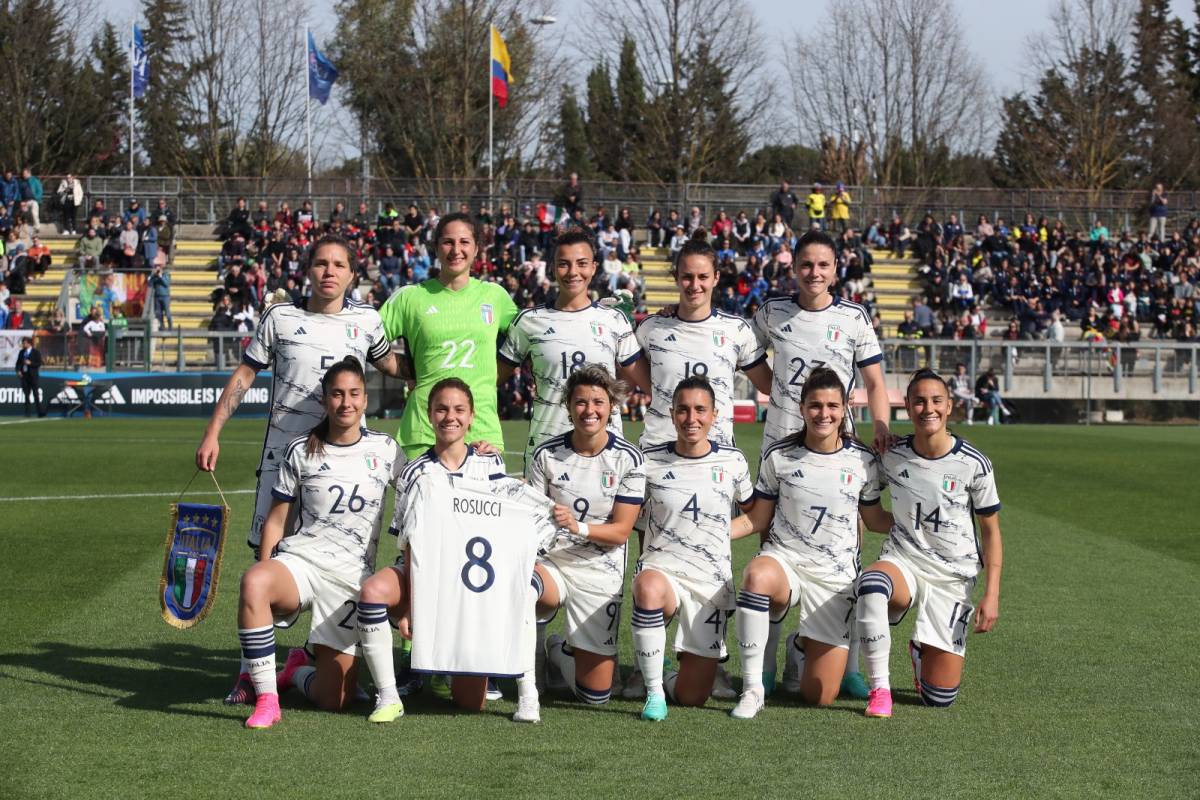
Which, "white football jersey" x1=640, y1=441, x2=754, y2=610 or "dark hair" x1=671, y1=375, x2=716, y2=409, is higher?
"dark hair" x1=671, y1=375, x2=716, y2=409

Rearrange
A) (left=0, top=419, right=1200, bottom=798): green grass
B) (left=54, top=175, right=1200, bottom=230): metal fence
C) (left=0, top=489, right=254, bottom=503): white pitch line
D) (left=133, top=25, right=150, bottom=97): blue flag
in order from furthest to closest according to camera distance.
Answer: (left=133, top=25, right=150, bottom=97): blue flag → (left=54, top=175, right=1200, bottom=230): metal fence → (left=0, top=489, right=254, bottom=503): white pitch line → (left=0, top=419, right=1200, bottom=798): green grass

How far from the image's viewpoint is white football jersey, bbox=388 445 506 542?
19.7ft

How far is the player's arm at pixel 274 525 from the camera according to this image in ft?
20.3

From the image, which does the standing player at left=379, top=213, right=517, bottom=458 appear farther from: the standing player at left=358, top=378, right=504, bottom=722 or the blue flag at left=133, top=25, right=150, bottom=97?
the blue flag at left=133, top=25, right=150, bottom=97

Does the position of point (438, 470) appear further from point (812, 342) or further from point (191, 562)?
point (812, 342)

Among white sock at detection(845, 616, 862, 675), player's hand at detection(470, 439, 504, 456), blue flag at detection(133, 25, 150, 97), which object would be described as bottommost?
white sock at detection(845, 616, 862, 675)

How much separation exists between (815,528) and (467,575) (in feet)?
5.27

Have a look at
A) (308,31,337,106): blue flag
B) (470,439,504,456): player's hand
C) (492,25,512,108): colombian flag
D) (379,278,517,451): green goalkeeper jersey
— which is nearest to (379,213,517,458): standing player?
(379,278,517,451): green goalkeeper jersey

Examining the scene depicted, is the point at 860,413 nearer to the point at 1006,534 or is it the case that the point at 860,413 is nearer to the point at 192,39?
the point at 1006,534

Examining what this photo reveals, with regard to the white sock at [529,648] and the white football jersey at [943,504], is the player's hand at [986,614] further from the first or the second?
the white sock at [529,648]

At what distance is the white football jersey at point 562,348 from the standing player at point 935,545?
1336mm


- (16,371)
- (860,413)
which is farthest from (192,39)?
(860,413)

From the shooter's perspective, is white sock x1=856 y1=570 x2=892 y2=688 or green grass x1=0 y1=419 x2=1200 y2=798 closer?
green grass x1=0 y1=419 x2=1200 y2=798

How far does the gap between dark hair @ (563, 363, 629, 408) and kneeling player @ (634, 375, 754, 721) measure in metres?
0.25
